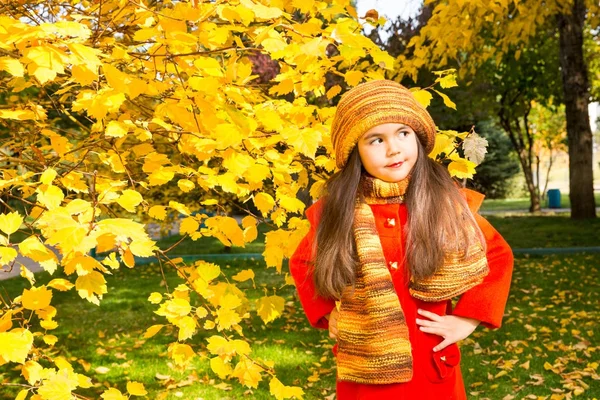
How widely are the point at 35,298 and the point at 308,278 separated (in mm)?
836

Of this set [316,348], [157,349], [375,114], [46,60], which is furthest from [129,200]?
[157,349]

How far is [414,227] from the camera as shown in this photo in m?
1.97

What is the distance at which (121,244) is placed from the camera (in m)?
1.55

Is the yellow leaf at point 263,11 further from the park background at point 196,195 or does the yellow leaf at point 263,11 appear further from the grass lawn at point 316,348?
the grass lawn at point 316,348

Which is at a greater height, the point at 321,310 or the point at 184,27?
the point at 184,27

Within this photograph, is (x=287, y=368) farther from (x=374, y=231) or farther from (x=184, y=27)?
(x=184, y=27)

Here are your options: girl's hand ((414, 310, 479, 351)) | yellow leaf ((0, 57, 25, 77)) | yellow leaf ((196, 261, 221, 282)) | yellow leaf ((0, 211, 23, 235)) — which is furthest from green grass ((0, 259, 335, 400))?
yellow leaf ((0, 57, 25, 77))

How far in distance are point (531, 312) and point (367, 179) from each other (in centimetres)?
449

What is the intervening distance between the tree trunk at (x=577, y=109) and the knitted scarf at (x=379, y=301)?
1022 centimetres

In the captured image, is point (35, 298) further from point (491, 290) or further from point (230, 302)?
point (491, 290)

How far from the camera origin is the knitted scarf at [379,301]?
192 cm

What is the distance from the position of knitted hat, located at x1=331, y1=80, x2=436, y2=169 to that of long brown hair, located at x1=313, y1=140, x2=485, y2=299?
0.05 meters

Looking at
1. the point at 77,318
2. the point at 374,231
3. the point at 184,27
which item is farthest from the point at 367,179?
the point at 77,318

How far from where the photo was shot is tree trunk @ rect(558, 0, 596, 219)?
1098cm
